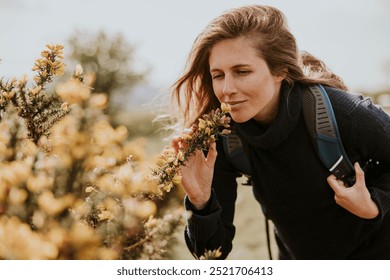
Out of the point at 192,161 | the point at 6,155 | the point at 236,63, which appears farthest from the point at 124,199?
the point at 236,63

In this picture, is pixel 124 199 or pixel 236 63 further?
pixel 236 63

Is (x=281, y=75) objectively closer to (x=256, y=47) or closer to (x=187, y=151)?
(x=256, y=47)

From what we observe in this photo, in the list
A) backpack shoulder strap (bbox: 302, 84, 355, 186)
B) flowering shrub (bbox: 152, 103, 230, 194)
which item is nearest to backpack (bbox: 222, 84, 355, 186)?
backpack shoulder strap (bbox: 302, 84, 355, 186)

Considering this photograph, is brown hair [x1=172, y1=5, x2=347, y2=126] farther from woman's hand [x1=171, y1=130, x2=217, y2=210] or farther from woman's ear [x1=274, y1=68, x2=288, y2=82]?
woman's hand [x1=171, y1=130, x2=217, y2=210]

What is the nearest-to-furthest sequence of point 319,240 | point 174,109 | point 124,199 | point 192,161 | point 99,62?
point 124,199 < point 192,161 < point 319,240 < point 174,109 < point 99,62

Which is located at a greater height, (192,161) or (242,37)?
(242,37)

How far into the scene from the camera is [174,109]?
93.4 inches

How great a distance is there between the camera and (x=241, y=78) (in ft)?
6.02

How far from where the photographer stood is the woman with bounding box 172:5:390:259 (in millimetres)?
1845

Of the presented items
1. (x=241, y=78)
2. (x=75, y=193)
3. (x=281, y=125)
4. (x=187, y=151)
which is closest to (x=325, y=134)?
(x=281, y=125)

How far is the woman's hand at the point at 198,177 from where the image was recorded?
1.80 metres

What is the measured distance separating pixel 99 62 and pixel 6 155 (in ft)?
26.4

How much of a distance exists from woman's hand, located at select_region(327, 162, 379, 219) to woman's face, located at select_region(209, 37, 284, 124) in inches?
19.8
